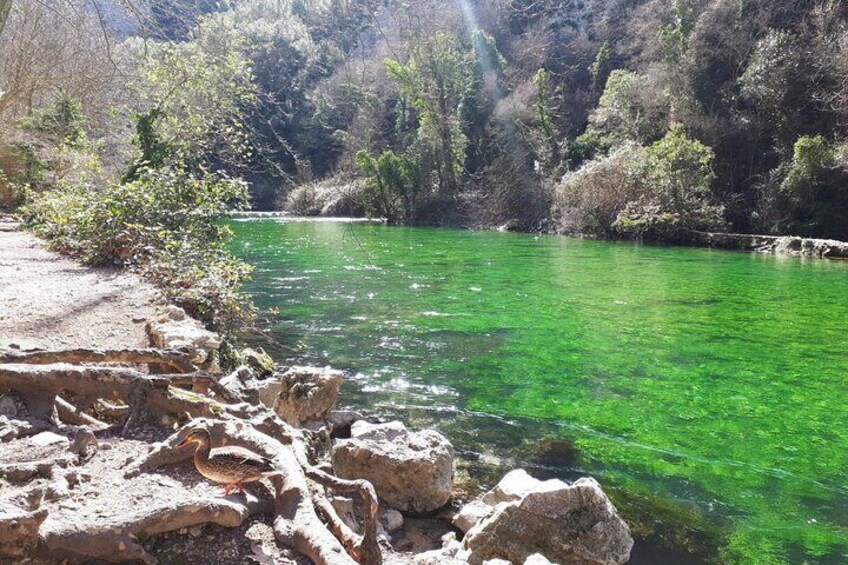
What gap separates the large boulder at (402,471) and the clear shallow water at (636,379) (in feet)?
2.44

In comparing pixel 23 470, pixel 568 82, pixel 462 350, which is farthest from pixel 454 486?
pixel 568 82

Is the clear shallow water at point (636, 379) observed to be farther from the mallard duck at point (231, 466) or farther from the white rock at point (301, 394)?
the mallard duck at point (231, 466)

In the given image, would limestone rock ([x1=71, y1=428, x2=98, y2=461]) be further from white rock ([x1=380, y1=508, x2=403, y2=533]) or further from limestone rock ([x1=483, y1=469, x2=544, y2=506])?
limestone rock ([x1=483, y1=469, x2=544, y2=506])

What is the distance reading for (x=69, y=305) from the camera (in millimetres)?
7285

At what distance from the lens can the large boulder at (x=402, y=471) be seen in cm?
453

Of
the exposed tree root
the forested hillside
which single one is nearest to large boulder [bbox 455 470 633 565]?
the exposed tree root

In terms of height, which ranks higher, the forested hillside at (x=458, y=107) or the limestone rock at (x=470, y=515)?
the forested hillside at (x=458, y=107)

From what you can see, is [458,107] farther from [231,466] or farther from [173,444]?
[231,466]

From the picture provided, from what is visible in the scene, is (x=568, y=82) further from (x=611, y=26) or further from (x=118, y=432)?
(x=118, y=432)

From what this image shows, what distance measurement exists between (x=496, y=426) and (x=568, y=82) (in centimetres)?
4241

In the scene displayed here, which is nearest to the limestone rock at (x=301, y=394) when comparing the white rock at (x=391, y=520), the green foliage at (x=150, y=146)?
the white rock at (x=391, y=520)

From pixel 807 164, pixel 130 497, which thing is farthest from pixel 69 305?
pixel 807 164

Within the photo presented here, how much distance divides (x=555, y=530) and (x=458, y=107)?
40.2 meters

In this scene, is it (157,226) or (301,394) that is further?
(157,226)
